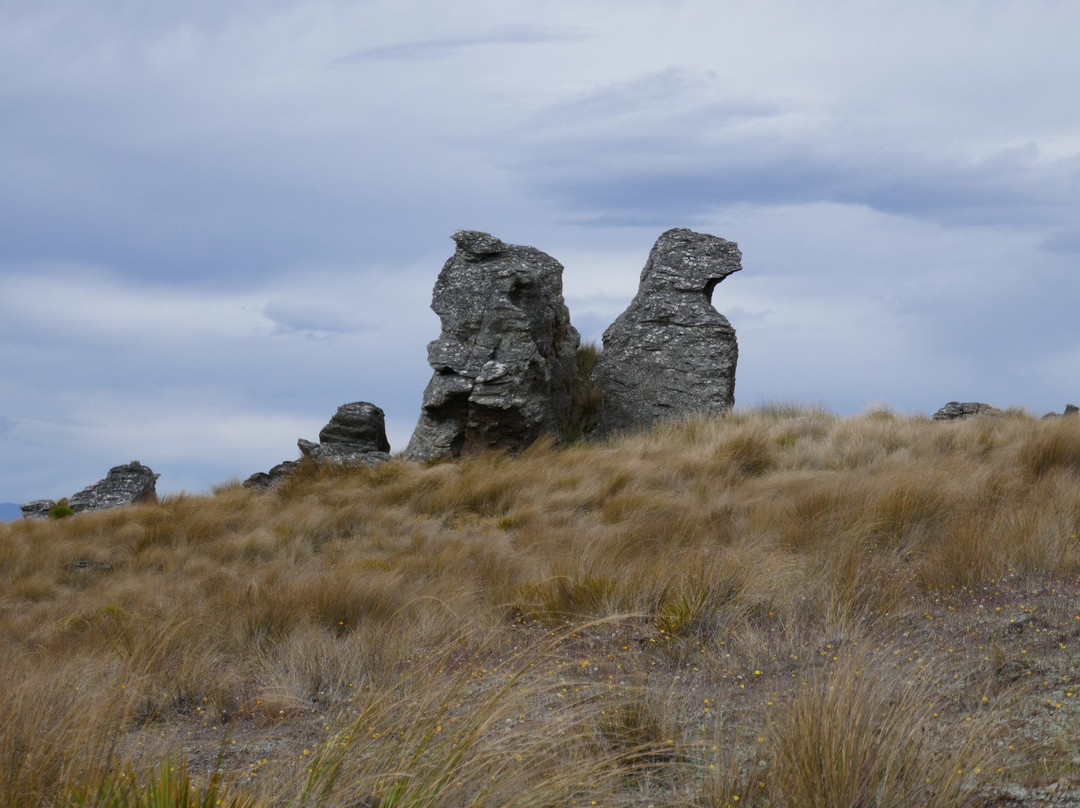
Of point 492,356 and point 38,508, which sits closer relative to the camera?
point 492,356

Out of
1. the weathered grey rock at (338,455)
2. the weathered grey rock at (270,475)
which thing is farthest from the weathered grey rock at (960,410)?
the weathered grey rock at (270,475)

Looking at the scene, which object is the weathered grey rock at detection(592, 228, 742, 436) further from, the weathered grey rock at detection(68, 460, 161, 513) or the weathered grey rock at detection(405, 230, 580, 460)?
the weathered grey rock at detection(68, 460, 161, 513)

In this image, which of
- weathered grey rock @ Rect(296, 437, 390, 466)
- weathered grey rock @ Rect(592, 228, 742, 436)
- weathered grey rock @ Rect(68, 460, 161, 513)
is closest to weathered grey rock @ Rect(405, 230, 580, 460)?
weathered grey rock @ Rect(296, 437, 390, 466)

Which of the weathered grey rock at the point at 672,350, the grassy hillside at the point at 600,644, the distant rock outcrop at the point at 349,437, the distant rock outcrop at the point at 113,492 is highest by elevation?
the weathered grey rock at the point at 672,350

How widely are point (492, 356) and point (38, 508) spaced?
10007 millimetres

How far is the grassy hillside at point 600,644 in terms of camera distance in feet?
10.0

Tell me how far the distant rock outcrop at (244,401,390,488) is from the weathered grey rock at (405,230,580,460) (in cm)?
104

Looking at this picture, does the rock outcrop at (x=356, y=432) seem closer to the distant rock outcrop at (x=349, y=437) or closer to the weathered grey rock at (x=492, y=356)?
the distant rock outcrop at (x=349, y=437)

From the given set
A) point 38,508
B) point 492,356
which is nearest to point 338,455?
point 492,356

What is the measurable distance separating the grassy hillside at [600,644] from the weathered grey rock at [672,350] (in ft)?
10.4

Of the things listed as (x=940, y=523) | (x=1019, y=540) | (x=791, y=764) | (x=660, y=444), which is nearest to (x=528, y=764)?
(x=791, y=764)

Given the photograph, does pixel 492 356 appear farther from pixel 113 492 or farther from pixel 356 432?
pixel 113 492

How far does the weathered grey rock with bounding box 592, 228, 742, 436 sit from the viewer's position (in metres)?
14.5

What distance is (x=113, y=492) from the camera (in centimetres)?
1705
